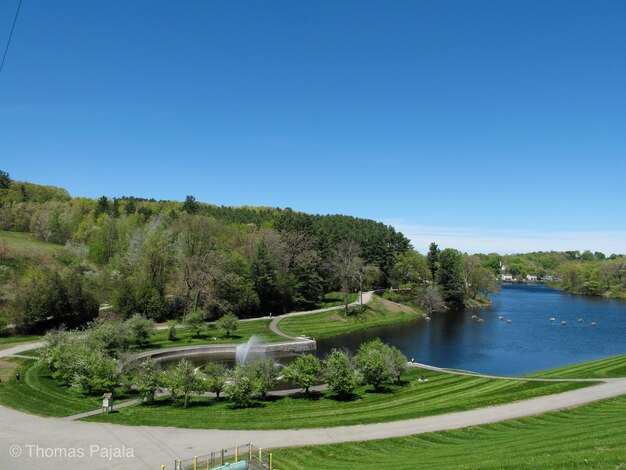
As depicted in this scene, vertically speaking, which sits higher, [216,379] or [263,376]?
[263,376]

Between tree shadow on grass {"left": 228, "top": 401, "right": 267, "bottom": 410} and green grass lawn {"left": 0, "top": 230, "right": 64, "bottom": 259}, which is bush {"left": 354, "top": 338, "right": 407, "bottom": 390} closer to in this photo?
tree shadow on grass {"left": 228, "top": 401, "right": 267, "bottom": 410}

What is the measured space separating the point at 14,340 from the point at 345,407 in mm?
42526

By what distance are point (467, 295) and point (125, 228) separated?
266 ft

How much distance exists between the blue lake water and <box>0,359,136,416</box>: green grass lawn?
1181 inches

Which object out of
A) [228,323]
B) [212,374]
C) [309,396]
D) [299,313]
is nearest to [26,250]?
[228,323]

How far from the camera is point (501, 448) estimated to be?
1977cm

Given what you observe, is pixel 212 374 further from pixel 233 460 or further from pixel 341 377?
pixel 233 460

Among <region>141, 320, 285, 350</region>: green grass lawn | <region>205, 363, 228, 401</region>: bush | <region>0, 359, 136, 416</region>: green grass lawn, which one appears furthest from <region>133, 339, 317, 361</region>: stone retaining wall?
<region>205, 363, 228, 401</region>: bush

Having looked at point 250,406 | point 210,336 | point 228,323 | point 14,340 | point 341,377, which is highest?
point 341,377

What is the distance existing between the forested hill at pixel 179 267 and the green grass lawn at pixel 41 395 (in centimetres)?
2262

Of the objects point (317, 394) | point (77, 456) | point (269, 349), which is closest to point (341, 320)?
point (269, 349)

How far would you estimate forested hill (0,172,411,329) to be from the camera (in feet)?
200

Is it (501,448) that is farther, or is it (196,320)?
(196,320)

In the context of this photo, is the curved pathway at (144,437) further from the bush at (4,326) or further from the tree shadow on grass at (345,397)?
the bush at (4,326)
